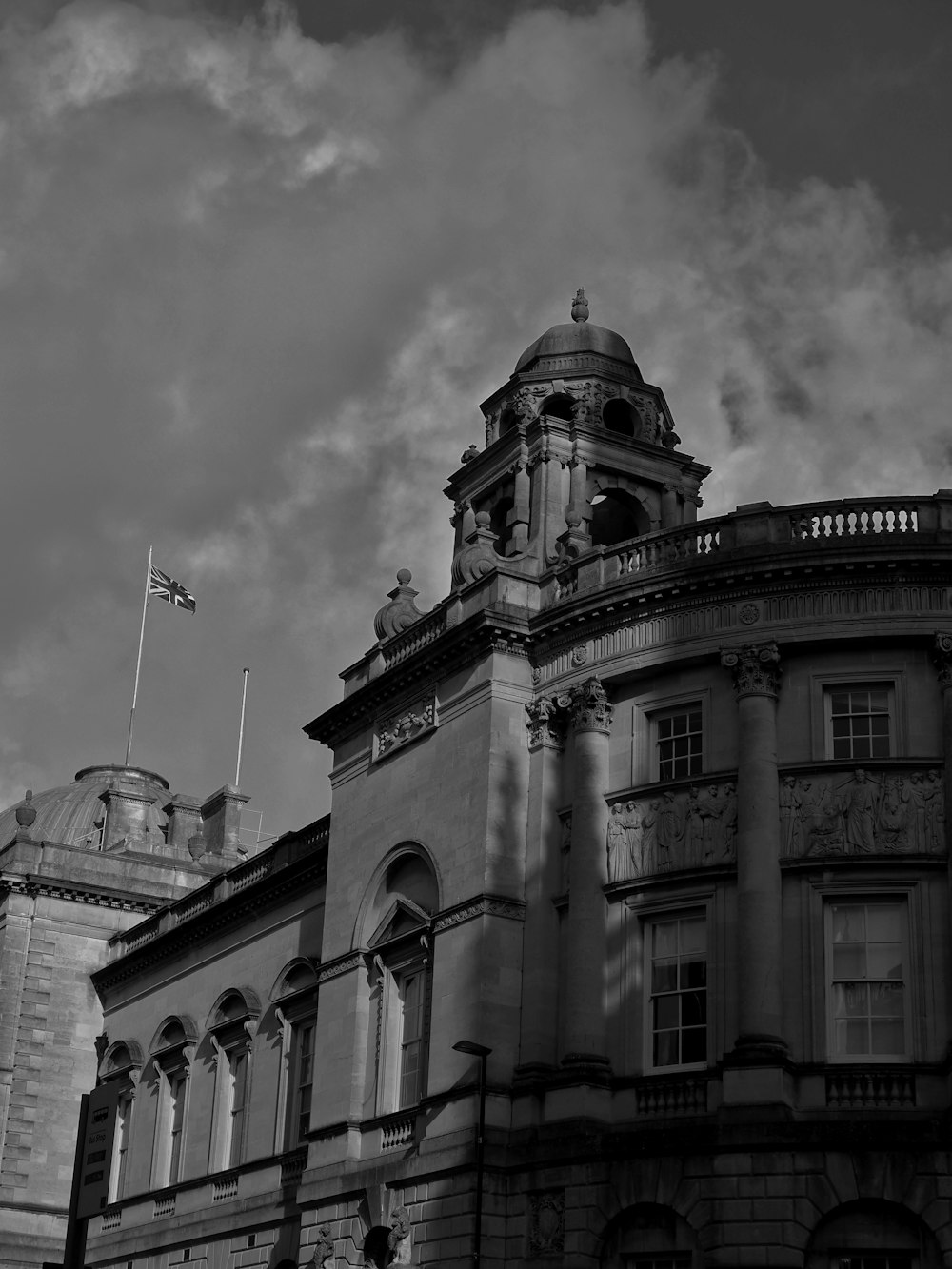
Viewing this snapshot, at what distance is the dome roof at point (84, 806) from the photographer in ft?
222

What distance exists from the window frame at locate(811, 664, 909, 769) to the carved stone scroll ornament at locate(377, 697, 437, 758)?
315 inches

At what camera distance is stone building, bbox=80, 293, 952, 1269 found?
2973 centimetres

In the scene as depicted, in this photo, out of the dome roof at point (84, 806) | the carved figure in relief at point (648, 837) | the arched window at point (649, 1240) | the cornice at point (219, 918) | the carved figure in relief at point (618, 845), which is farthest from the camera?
the dome roof at point (84, 806)

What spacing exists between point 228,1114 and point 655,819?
18.2 meters

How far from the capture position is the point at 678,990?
32.2 meters

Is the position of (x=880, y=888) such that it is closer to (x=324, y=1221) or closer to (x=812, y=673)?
(x=812, y=673)

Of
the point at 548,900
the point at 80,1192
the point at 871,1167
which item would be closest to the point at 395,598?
the point at 548,900

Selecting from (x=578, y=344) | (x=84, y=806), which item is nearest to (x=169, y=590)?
(x=84, y=806)

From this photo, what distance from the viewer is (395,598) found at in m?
41.4

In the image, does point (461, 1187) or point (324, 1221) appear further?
point (324, 1221)

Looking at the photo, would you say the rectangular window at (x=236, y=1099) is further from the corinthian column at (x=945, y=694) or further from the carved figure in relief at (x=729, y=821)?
the corinthian column at (x=945, y=694)

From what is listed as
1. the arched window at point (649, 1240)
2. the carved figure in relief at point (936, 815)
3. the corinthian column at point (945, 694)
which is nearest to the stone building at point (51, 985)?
the arched window at point (649, 1240)

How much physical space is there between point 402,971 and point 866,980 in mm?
9865

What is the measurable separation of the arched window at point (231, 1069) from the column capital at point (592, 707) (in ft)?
49.3
